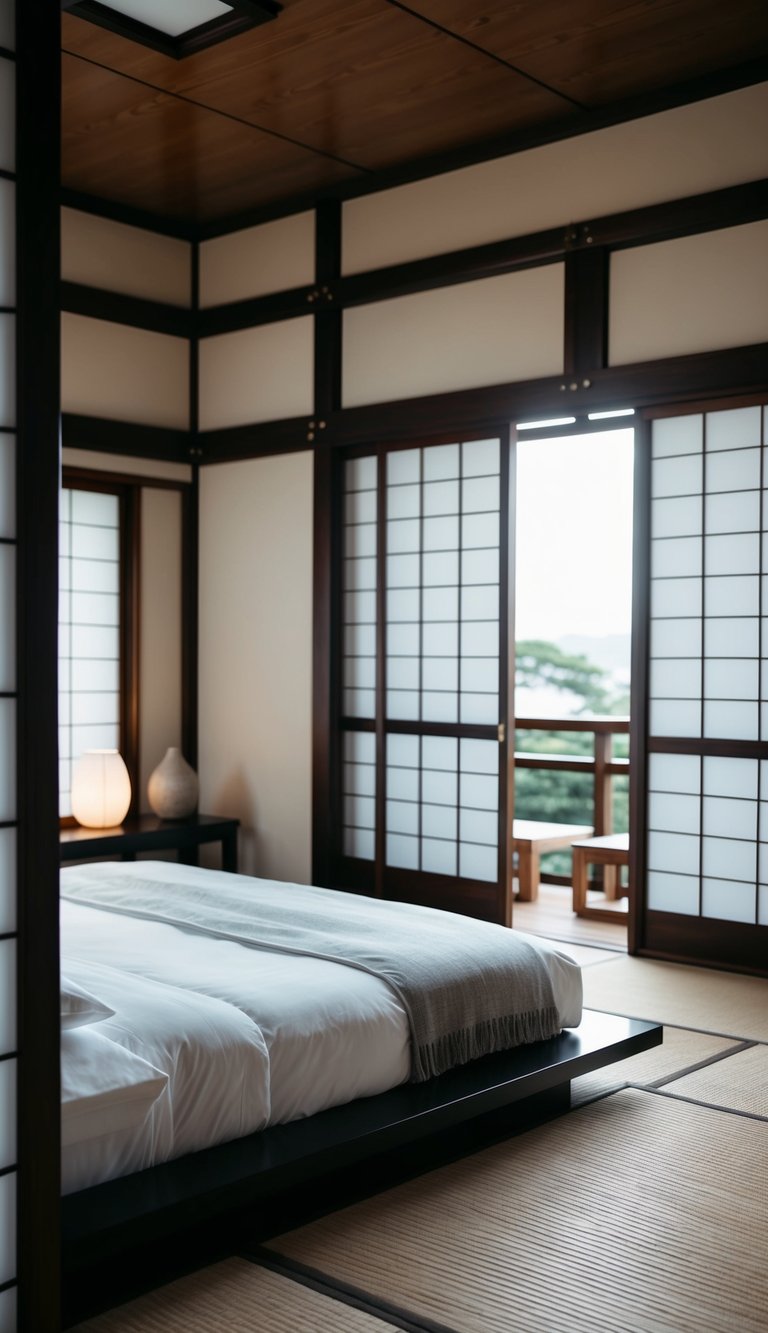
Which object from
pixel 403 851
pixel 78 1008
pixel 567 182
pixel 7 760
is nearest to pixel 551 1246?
pixel 78 1008

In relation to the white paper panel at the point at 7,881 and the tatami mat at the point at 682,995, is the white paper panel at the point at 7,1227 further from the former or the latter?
the tatami mat at the point at 682,995

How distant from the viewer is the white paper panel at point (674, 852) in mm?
4828

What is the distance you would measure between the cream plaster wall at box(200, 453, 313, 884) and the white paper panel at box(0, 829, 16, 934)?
13.3 feet

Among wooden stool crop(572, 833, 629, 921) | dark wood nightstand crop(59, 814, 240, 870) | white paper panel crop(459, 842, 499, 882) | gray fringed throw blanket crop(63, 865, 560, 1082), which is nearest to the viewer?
gray fringed throw blanket crop(63, 865, 560, 1082)

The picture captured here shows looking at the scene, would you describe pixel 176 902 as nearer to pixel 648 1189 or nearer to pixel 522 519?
pixel 648 1189

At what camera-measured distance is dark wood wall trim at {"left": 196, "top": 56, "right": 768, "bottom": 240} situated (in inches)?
181

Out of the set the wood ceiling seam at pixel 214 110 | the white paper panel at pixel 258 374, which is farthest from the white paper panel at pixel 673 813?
the wood ceiling seam at pixel 214 110

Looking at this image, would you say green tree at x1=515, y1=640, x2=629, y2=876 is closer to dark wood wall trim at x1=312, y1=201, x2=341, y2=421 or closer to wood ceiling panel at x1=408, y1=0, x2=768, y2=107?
dark wood wall trim at x1=312, y1=201, x2=341, y2=421

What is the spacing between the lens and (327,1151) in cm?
247

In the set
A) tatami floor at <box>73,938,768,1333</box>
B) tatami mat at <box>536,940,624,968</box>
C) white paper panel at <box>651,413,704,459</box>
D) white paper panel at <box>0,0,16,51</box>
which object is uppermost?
white paper panel at <box>0,0,16,51</box>

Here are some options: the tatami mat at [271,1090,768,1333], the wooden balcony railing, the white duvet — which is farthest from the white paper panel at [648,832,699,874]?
the white duvet

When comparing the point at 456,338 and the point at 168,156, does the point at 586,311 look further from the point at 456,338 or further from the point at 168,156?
the point at 168,156

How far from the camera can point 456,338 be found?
5.44 m

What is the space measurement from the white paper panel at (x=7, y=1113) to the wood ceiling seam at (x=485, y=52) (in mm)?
3585
